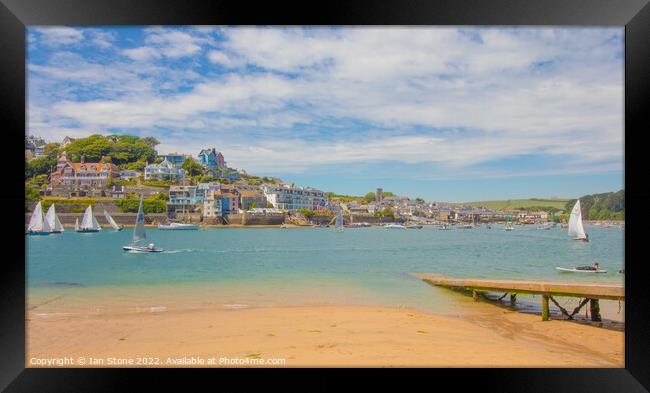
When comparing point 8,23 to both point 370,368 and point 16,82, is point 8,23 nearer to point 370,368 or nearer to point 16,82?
point 16,82

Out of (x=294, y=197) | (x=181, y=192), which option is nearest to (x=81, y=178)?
(x=181, y=192)

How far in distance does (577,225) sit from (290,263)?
10.3 m

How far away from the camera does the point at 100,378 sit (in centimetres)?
267

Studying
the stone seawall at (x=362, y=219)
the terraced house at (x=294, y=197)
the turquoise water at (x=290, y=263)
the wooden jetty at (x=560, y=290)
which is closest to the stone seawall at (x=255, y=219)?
A: the turquoise water at (x=290, y=263)

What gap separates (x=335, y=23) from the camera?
8.73 feet

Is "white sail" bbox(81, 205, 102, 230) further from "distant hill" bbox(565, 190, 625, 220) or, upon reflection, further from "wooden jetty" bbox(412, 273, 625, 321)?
"distant hill" bbox(565, 190, 625, 220)

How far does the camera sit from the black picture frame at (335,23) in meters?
2.52

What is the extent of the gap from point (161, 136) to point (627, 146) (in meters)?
12.2

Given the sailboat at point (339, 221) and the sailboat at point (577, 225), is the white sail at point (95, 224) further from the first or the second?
the sailboat at point (577, 225)

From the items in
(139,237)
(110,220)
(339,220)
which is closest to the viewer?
(139,237)

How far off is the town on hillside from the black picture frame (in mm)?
10814

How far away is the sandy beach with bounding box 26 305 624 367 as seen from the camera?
148 inches

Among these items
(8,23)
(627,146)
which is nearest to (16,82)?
(8,23)

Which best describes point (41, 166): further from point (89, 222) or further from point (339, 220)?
point (339, 220)
